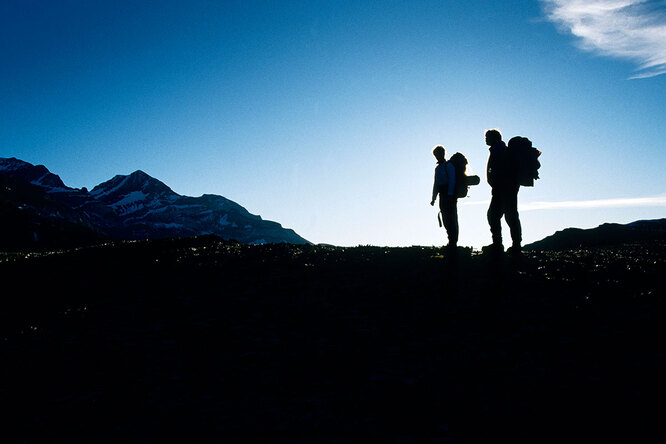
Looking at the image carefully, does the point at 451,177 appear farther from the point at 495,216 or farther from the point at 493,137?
the point at 495,216

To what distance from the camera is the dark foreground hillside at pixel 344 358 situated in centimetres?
558

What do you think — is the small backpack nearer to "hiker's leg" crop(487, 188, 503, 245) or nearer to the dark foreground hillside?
"hiker's leg" crop(487, 188, 503, 245)

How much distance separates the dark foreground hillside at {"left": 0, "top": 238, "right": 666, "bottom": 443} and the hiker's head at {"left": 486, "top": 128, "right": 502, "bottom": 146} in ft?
14.2

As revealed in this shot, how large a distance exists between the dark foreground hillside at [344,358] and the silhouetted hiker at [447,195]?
153cm

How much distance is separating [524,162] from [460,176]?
2.40 meters

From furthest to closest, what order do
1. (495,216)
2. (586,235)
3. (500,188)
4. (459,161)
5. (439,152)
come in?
(586,235)
(439,152)
(459,161)
(495,216)
(500,188)

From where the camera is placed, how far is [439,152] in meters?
15.5

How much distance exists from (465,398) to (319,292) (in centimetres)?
745

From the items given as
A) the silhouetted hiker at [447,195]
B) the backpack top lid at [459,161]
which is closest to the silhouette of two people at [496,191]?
the silhouetted hiker at [447,195]

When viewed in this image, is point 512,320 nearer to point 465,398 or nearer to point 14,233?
point 465,398

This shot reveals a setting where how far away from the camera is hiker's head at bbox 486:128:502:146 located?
45.5ft

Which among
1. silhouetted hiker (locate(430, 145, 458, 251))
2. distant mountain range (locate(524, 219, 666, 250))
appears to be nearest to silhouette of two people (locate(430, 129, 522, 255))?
silhouetted hiker (locate(430, 145, 458, 251))

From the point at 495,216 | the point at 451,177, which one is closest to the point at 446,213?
the point at 451,177

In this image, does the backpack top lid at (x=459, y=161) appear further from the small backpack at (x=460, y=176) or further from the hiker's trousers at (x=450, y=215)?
the hiker's trousers at (x=450, y=215)
